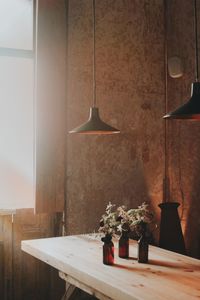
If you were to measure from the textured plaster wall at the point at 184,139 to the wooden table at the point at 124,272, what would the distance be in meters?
1.66

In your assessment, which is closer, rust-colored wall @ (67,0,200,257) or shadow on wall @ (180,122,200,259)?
rust-colored wall @ (67,0,200,257)

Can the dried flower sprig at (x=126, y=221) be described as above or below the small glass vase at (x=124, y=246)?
above

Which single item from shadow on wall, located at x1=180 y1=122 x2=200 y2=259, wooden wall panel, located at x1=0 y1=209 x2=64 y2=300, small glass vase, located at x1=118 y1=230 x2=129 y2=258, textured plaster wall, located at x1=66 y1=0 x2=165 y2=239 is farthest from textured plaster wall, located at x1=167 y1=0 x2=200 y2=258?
small glass vase, located at x1=118 y1=230 x2=129 y2=258

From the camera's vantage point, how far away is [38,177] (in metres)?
4.50

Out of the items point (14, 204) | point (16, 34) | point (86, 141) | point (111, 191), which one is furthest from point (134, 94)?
point (14, 204)

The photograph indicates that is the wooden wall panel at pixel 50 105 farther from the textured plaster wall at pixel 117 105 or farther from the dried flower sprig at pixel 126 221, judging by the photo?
the dried flower sprig at pixel 126 221

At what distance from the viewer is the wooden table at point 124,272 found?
242 cm

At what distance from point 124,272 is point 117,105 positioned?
2.59 metres

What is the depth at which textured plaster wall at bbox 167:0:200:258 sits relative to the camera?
16.8 ft

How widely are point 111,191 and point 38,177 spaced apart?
0.94 m

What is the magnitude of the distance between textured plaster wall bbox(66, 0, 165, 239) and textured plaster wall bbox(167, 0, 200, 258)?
153 millimetres

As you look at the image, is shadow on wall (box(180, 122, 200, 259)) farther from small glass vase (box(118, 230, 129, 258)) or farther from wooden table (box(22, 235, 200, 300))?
small glass vase (box(118, 230, 129, 258))

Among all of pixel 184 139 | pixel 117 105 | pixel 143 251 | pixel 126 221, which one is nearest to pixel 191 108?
pixel 126 221

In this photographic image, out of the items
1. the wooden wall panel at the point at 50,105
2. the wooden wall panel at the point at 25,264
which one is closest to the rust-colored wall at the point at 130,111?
the wooden wall panel at the point at 50,105
